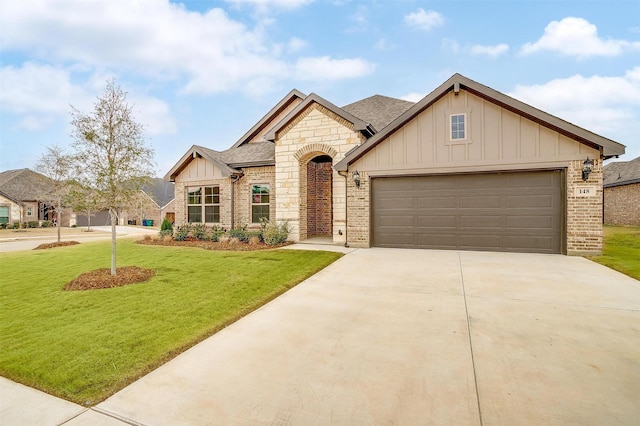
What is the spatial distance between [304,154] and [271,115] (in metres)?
5.71

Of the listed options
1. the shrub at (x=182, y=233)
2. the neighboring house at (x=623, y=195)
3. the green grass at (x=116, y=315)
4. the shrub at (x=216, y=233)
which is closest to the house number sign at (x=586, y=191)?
the green grass at (x=116, y=315)

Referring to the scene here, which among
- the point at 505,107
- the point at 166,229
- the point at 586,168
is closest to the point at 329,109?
the point at 505,107

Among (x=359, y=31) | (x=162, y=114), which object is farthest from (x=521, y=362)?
(x=162, y=114)

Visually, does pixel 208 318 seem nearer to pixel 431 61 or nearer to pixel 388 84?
pixel 431 61

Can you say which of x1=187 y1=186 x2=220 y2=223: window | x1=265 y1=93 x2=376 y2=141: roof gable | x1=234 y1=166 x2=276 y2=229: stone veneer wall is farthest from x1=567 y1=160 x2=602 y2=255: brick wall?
x1=187 y1=186 x2=220 y2=223: window

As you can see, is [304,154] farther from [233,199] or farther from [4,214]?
[4,214]

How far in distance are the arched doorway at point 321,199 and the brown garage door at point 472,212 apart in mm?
4481

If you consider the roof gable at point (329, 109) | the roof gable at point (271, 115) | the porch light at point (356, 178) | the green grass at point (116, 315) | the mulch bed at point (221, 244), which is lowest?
the green grass at point (116, 315)

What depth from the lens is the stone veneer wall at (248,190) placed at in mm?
14336

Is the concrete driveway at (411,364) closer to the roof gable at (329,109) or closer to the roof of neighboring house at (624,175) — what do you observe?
the roof gable at (329,109)

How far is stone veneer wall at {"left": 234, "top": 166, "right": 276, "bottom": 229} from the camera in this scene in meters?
14.3

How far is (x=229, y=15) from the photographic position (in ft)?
47.4

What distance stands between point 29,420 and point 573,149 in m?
12.6

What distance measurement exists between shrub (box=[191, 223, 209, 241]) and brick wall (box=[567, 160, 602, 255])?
46.9ft
